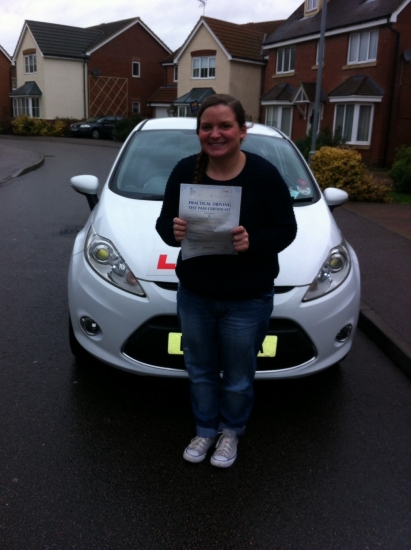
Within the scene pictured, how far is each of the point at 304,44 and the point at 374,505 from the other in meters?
31.1

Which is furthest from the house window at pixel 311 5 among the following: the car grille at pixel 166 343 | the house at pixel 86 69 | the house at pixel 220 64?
the car grille at pixel 166 343

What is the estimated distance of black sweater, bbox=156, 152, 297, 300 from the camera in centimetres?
250

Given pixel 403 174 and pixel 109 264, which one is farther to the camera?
pixel 403 174

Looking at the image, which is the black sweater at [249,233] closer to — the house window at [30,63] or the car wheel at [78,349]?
the car wheel at [78,349]

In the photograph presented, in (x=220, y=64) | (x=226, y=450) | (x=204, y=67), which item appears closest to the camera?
(x=226, y=450)

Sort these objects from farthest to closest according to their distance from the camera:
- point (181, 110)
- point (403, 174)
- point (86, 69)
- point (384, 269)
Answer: point (86, 69)
point (181, 110)
point (403, 174)
point (384, 269)

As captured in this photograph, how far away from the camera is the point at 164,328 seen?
311cm

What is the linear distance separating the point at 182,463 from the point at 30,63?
2010 inches

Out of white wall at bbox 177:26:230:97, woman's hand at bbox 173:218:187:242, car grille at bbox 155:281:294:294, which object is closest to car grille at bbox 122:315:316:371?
car grille at bbox 155:281:294:294

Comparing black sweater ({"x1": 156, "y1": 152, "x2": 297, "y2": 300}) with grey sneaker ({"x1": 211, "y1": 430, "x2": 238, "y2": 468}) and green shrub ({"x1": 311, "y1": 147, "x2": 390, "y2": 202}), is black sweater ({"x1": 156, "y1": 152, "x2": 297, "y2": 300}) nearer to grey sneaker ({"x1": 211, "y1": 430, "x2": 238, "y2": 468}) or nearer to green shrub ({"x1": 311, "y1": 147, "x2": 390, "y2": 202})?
grey sneaker ({"x1": 211, "y1": 430, "x2": 238, "y2": 468})

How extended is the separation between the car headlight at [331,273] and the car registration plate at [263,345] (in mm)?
302

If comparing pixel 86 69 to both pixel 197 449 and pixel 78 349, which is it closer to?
pixel 78 349

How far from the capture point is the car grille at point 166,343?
3119mm

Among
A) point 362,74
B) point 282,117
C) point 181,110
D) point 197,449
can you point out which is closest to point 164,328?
point 197,449
